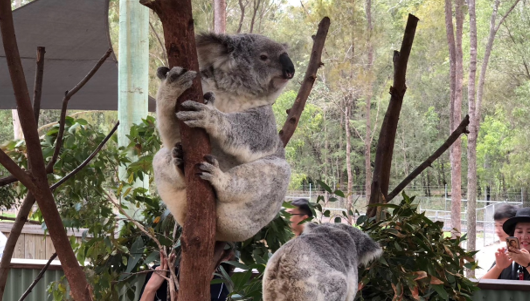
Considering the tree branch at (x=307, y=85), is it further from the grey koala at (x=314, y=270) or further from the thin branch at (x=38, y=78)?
the thin branch at (x=38, y=78)

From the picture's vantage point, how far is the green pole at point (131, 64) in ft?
9.71

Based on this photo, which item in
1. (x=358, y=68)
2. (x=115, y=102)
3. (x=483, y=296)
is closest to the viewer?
(x=483, y=296)

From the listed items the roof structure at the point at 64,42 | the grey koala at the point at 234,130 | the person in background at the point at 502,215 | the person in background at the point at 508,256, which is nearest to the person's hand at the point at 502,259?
the person in background at the point at 508,256

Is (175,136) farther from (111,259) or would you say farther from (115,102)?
(115,102)

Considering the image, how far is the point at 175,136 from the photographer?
1.25 meters

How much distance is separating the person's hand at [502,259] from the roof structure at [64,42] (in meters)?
2.38

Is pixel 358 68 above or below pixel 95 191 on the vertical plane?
above

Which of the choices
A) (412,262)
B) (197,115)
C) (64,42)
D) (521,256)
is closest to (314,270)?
(197,115)

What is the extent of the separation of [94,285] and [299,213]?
30.3 inches

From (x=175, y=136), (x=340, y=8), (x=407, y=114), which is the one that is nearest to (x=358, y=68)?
(x=340, y=8)

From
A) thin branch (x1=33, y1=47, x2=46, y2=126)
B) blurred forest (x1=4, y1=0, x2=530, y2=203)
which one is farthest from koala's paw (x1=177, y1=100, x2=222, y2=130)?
blurred forest (x1=4, y1=0, x2=530, y2=203)

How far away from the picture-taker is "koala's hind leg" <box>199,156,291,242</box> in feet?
3.90

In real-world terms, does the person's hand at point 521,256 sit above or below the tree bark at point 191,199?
below

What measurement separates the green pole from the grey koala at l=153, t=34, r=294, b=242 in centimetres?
164
